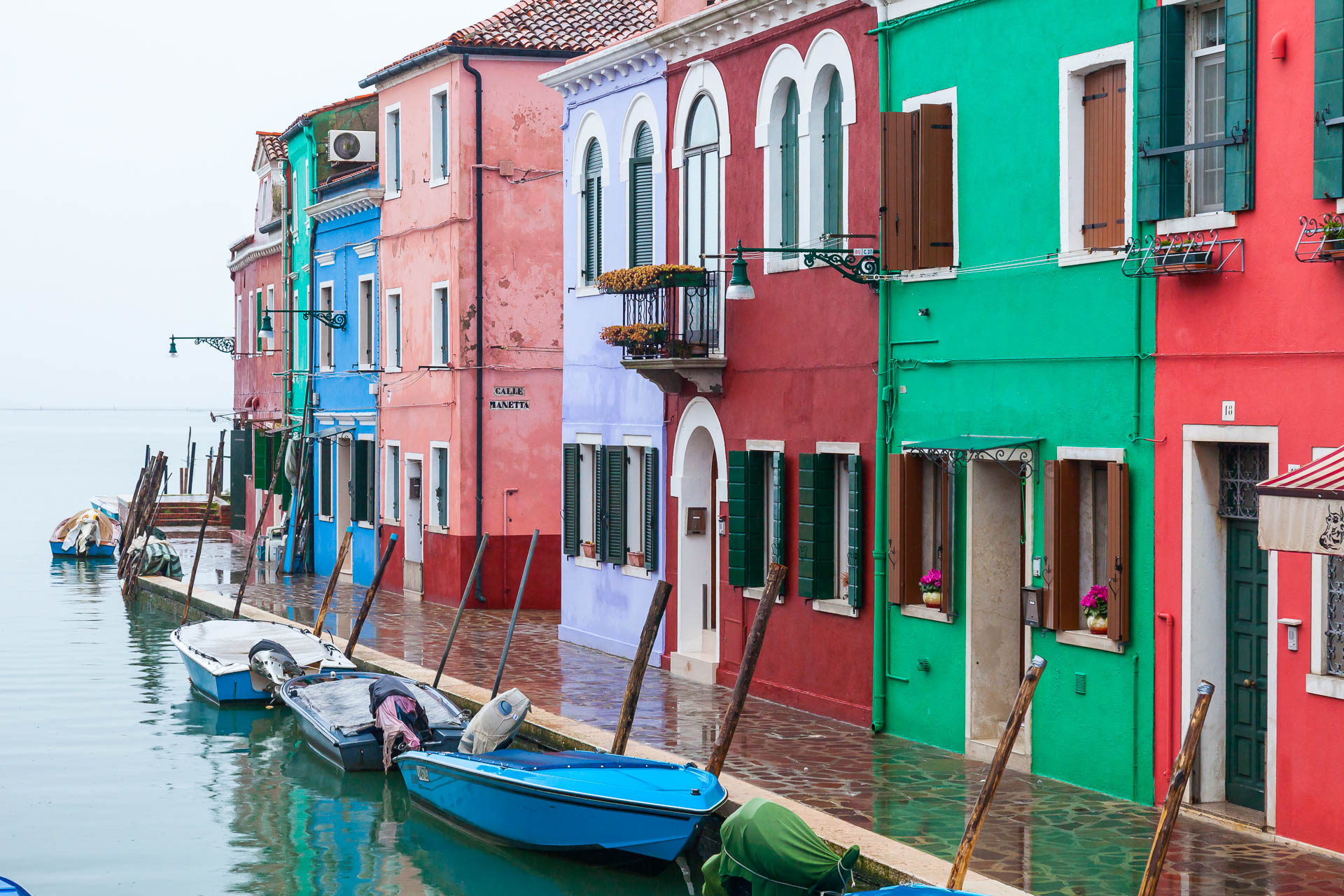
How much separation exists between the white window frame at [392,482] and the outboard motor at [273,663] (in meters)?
8.51

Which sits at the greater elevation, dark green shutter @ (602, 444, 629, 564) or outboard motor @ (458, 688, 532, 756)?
dark green shutter @ (602, 444, 629, 564)

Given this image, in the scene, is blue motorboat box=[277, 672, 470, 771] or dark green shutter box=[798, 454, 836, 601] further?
blue motorboat box=[277, 672, 470, 771]

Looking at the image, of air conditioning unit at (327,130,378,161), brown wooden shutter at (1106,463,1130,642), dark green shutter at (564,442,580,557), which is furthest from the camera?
air conditioning unit at (327,130,378,161)

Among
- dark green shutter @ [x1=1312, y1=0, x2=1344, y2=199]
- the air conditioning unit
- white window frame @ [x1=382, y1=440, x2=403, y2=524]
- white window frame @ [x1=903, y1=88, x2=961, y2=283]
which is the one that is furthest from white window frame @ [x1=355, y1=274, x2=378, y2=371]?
dark green shutter @ [x1=1312, y1=0, x2=1344, y2=199]

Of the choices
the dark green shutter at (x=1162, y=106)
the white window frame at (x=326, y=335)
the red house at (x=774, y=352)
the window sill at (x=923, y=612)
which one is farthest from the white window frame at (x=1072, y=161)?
the white window frame at (x=326, y=335)

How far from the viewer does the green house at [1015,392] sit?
12711mm

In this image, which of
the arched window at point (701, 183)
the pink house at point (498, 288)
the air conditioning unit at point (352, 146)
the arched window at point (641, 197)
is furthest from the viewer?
the air conditioning unit at point (352, 146)

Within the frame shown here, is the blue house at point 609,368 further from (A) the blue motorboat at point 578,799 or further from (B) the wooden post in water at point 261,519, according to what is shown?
(B) the wooden post in water at point 261,519

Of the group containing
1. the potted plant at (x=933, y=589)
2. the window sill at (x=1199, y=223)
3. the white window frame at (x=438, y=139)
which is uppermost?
the white window frame at (x=438, y=139)

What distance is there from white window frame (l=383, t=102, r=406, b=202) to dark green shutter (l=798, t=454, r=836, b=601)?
15309 mm

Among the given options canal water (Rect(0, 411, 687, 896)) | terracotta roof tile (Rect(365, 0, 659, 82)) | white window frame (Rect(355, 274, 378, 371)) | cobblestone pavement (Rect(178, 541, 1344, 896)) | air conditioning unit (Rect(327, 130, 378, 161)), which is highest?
terracotta roof tile (Rect(365, 0, 659, 82))

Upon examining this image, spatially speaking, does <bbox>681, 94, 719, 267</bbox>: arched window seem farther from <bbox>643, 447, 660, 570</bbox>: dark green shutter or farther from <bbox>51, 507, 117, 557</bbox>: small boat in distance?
<bbox>51, 507, 117, 557</bbox>: small boat in distance

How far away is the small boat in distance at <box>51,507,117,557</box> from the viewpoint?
144 ft

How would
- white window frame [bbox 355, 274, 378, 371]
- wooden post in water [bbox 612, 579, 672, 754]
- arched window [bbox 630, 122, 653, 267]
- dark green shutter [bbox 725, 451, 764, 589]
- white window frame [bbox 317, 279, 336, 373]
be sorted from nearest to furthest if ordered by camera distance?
1. wooden post in water [bbox 612, 579, 672, 754]
2. dark green shutter [bbox 725, 451, 764, 589]
3. arched window [bbox 630, 122, 653, 267]
4. white window frame [bbox 355, 274, 378, 371]
5. white window frame [bbox 317, 279, 336, 373]
